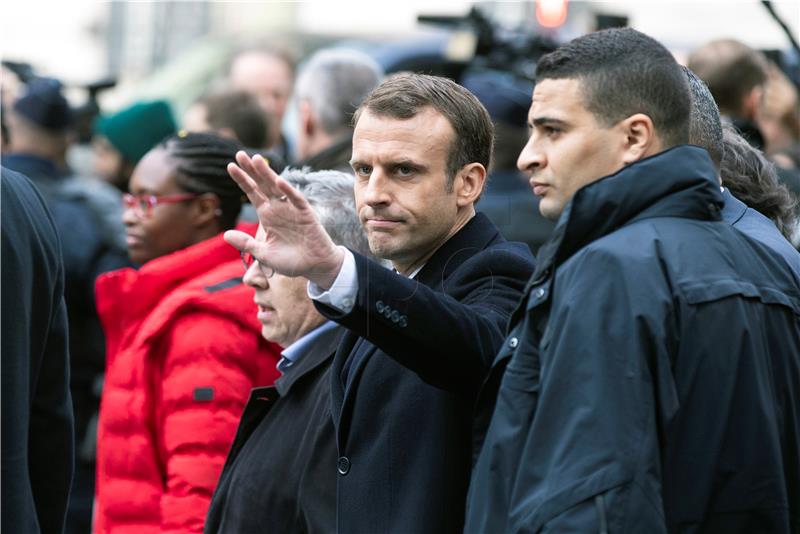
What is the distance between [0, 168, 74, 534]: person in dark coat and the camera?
10.5 feet

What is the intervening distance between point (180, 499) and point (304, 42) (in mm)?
8381

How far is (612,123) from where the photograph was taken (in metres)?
2.64

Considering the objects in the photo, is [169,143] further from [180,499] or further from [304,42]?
[304,42]

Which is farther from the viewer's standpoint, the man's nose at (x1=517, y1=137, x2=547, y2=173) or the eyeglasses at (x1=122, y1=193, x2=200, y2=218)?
the eyeglasses at (x1=122, y1=193, x2=200, y2=218)

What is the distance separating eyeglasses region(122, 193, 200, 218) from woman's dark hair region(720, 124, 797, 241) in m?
1.74

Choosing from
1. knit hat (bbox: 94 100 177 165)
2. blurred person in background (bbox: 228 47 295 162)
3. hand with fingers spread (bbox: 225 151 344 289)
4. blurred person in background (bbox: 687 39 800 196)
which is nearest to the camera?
hand with fingers spread (bbox: 225 151 344 289)

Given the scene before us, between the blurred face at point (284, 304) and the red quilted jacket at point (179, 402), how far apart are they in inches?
11.2

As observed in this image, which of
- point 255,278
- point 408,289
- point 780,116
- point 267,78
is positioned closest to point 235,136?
point 267,78

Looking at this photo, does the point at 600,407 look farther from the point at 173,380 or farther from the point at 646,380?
the point at 173,380

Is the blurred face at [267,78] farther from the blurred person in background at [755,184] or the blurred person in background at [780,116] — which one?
Result: the blurred person in background at [755,184]

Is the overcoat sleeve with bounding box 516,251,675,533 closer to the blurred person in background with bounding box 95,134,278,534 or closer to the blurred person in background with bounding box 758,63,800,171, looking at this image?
the blurred person in background with bounding box 95,134,278,534

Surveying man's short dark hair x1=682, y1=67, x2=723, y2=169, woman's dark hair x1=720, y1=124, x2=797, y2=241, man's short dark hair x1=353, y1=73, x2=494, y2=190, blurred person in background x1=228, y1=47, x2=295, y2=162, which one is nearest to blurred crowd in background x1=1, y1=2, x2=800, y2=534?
blurred person in background x1=228, y1=47, x2=295, y2=162

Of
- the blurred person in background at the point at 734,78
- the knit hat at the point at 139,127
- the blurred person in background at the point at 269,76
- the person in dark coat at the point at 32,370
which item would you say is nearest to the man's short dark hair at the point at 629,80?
the person in dark coat at the point at 32,370

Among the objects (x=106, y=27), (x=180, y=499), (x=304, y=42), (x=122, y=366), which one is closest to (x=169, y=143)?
(x=122, y=366)
